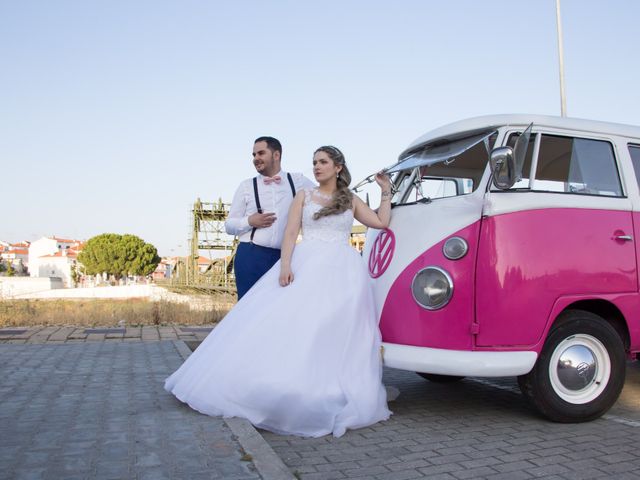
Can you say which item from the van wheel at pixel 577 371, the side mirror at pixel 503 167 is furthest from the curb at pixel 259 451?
the side mirror at pixel 503 167

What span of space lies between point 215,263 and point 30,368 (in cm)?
4343

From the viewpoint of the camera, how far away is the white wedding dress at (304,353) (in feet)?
14.3

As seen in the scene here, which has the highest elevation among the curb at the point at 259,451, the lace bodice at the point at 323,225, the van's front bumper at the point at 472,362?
the lace bodice at the point at 323,225

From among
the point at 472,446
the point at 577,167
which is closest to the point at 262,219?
the point at 472,446

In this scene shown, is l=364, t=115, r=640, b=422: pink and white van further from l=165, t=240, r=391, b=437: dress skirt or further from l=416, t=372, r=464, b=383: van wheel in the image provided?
l=416, t=372, r=464, b=383: van wheel

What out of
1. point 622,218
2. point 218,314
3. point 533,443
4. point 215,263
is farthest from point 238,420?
point 215,263

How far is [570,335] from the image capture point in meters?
4.70

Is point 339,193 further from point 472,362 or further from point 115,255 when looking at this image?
point 115,255

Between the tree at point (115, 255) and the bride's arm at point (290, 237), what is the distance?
333ft

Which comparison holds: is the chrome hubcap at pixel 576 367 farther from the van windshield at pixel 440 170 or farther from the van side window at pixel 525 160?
the van windshield at pixel 440 170

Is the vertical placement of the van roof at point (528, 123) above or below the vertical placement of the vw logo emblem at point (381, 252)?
above

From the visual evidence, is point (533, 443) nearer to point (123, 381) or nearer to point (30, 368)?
point (123, 381)

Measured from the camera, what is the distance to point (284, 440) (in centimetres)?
434

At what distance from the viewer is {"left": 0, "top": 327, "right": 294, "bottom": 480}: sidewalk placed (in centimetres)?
331
